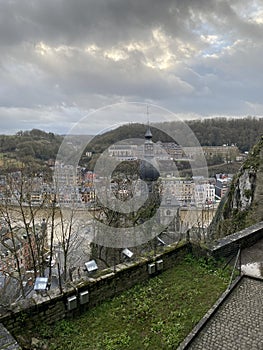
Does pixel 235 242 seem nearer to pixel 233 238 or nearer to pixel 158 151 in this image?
pixel 233 238

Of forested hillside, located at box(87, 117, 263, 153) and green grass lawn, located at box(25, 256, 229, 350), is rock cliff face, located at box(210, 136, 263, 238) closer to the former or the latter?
forested hillside, located at box(87, 117, 263, 153)

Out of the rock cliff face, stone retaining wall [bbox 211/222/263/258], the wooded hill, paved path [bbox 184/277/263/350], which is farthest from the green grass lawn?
the rock cliff face

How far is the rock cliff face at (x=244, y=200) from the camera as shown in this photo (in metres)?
10.2

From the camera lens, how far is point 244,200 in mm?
11531

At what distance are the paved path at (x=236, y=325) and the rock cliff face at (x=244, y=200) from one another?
6025 millimetres

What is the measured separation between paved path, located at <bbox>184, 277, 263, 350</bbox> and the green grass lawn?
28 centimetres

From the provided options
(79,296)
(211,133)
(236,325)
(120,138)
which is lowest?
(236,325)

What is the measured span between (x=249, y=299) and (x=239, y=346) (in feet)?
3.33

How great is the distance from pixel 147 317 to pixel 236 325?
1178mm

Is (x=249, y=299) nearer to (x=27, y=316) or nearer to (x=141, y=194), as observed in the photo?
(x=27, y=316)

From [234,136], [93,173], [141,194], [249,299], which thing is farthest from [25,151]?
[234,136]

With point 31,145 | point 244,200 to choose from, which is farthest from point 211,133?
point 31,145

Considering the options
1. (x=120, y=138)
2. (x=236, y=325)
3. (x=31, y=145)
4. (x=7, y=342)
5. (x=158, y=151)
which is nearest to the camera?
(x=7, y=342)

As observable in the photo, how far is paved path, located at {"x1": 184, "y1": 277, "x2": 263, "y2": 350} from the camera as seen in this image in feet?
9.83
